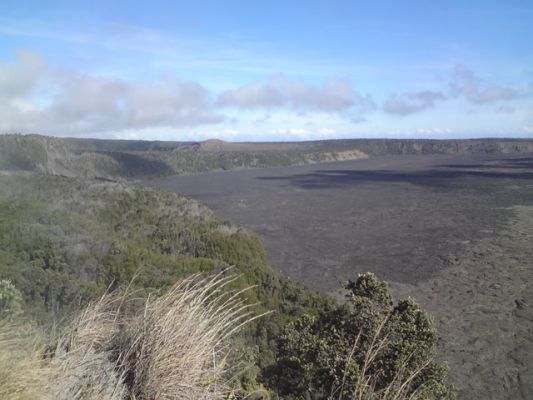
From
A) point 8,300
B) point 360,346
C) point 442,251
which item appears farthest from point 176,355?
point 442,251

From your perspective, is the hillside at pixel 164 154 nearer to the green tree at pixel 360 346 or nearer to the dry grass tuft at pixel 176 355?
the green tree at pixel 360 346

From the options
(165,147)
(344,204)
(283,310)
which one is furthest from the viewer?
(165,147)

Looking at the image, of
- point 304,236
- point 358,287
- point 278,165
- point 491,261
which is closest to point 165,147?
point 278,165

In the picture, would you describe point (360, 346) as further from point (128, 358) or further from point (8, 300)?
point (128, 358)

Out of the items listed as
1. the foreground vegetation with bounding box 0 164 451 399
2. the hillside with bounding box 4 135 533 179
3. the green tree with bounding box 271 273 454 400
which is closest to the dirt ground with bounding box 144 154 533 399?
the foreground vegetation with bounding box 0 164 451 399

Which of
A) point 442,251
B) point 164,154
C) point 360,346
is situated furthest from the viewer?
point 164,154

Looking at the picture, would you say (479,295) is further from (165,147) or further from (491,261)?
(165,147)
